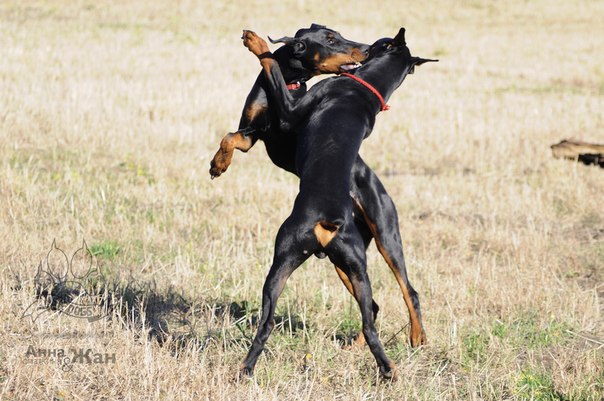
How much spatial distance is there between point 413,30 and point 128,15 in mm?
10274

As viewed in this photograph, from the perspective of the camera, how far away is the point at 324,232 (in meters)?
3.78

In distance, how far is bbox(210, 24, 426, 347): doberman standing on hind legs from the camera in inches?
178

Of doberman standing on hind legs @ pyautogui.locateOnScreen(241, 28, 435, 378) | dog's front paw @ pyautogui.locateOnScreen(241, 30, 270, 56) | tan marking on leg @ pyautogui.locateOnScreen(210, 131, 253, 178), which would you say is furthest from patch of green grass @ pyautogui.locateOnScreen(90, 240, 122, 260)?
dog's front paw @ pyautogui.locateOnScreen(241, 30, 270, 56)

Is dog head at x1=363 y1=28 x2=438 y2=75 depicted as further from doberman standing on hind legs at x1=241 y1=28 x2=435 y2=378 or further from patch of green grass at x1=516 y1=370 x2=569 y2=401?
patch of green grass at x1=516 y1=370 x2=569 y2=401

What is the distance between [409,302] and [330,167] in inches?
41.5

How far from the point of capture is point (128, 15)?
95.2 ft

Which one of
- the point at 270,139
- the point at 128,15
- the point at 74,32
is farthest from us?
the point at 128,15

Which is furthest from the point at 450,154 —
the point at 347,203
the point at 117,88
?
the point at 347,203

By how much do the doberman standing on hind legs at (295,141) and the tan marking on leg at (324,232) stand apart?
27.3 inches

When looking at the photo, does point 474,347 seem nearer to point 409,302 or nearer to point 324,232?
point 409,302

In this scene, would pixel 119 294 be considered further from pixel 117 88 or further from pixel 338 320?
pixel 117 88

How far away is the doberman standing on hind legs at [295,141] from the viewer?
4.51 metres

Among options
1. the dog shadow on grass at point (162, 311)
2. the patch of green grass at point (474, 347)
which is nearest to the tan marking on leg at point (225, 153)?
the dog shadow on grass at point (162, 311)

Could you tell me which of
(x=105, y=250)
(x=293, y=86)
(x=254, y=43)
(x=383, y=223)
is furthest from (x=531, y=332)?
(x=105, y=250)
